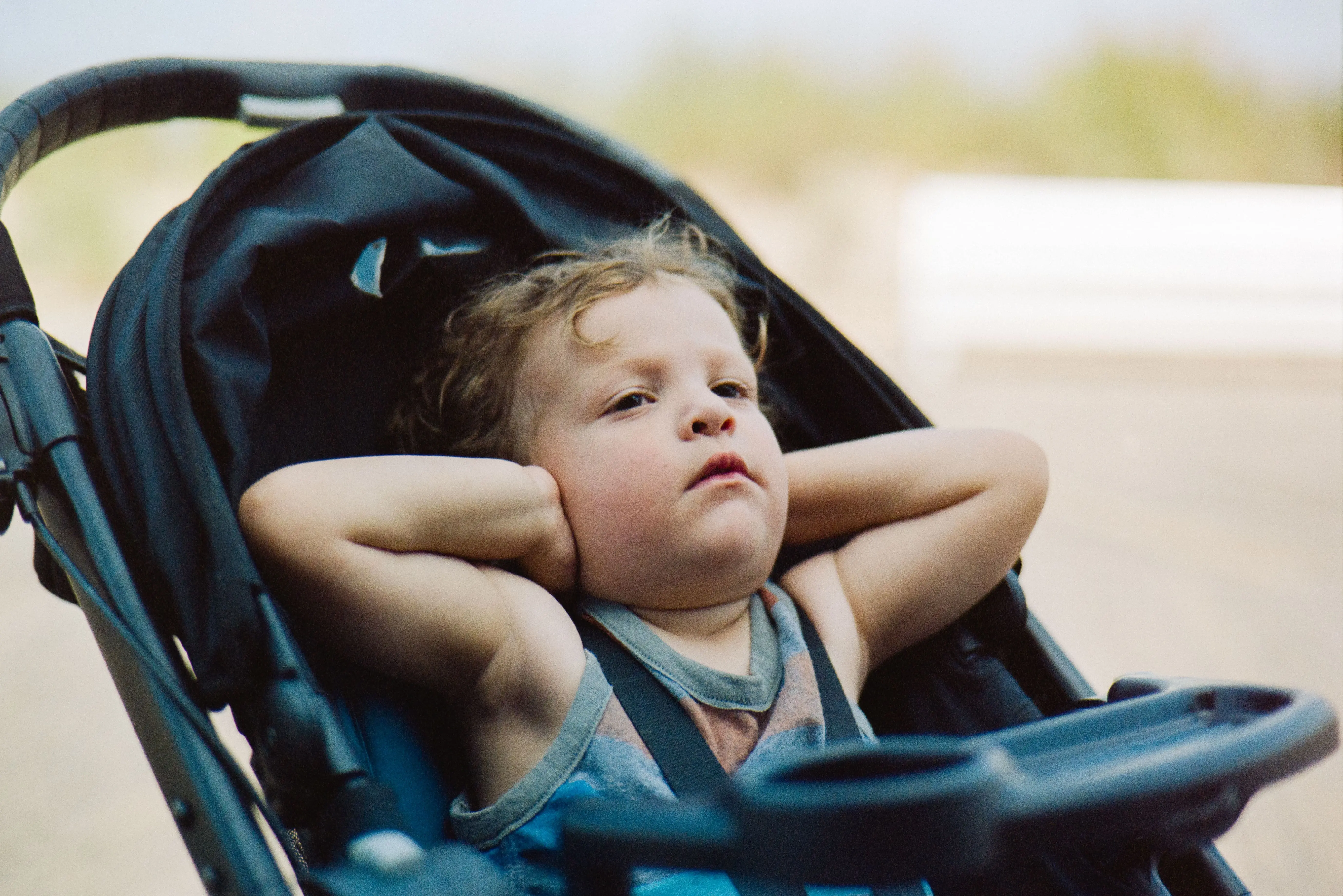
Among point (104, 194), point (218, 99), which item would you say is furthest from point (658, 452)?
point (104, 194)

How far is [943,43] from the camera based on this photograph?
5.40m

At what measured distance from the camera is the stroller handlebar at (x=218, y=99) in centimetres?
110

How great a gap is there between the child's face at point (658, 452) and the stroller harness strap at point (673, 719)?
0.19ft

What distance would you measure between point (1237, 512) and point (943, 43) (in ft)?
10.5

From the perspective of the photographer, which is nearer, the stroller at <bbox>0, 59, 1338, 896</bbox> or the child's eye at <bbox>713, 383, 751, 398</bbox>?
the stroller at <bbox>0, 59, 1338, 896</bbox>

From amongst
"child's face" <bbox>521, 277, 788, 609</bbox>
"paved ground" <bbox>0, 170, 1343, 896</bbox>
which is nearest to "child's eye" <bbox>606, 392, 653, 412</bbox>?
"child's face" <bbox>521, 277, 788, 609</bbox>

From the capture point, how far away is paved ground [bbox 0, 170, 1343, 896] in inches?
70.9

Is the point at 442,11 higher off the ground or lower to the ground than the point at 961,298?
higher

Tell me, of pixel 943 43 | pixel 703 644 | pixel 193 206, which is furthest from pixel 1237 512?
pixel 943 43

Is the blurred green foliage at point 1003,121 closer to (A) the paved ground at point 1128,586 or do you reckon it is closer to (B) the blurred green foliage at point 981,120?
(B) the blurred green foliage at point 981,120

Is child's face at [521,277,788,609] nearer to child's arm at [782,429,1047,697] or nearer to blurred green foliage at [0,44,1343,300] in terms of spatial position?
child's arm at [782,429,1047,697]

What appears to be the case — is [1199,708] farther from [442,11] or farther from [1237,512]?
[442,11]

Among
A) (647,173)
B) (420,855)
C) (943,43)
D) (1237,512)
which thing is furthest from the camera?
(943,43)

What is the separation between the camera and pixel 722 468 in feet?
3.34
